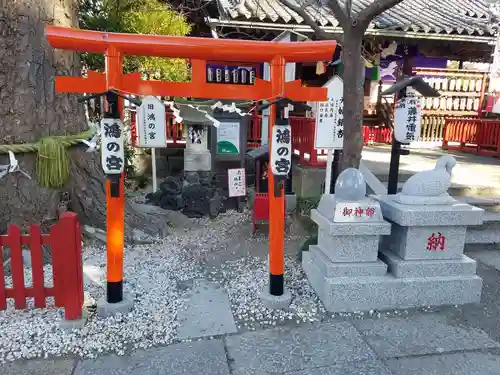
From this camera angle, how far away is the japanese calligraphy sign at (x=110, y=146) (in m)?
3.32

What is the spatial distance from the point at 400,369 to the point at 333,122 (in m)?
3.21

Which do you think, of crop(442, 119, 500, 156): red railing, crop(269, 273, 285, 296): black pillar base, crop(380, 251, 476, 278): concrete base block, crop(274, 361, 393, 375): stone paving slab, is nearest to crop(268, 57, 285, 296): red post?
crop(269, 273, 285, 296): black pillar base

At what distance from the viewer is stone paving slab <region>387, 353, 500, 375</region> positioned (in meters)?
2.87

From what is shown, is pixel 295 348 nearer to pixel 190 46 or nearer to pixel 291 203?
pixel 190 46

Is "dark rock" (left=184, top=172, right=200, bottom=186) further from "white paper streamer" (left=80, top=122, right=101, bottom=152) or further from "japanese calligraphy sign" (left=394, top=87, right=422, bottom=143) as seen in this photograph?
"japanese calligraphy sign" (left=394, top=87, right=422, bottom=143)

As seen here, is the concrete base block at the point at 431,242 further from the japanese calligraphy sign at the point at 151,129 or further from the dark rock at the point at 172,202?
the dark rock at the point at 172,202

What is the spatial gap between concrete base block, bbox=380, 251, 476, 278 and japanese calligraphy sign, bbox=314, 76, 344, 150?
1.89m

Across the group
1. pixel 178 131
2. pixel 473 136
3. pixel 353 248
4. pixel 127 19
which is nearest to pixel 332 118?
pixel 353 248

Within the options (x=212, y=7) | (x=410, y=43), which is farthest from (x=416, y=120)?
(x=212, y=7)

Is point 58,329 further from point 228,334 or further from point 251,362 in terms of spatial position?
point 251,362

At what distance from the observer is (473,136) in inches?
409

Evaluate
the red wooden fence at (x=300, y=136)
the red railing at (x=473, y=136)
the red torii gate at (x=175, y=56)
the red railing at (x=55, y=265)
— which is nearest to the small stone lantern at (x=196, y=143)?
the red wooden fence at (x=300, y=136)

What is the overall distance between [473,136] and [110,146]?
1012 cm

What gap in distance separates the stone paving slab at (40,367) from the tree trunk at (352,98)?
3.72 meters
